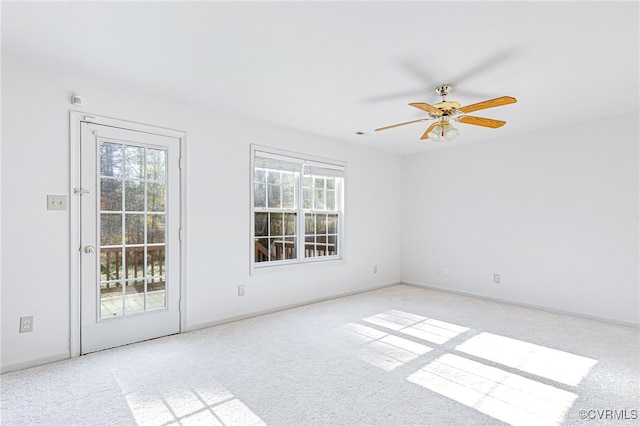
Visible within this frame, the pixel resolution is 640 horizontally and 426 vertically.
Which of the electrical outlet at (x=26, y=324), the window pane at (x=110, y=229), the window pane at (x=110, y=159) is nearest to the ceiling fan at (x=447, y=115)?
the window pane at (x=110, y=159)

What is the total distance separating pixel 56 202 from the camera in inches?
112

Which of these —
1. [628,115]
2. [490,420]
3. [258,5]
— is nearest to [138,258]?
[258,5]

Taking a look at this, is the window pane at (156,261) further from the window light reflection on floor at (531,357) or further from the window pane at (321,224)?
the window light reflection on floor at (531,357)

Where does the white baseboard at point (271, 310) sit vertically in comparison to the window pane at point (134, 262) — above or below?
below

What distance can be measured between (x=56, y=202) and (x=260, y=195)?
2080 millimetres

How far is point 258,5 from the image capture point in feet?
6.47

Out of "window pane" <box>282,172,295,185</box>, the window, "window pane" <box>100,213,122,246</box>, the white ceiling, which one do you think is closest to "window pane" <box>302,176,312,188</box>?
the window

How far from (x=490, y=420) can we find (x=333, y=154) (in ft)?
12.5

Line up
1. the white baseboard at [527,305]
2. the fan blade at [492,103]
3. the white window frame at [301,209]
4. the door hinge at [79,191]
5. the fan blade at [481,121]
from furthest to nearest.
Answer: the white window frame at [301,209], the white baseboard at [527,305], the fan blade at [481,121], the door hinge at [79,191], the fan blade at [492,103]

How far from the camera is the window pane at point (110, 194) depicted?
3.10m

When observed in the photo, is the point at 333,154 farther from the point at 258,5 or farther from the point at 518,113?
the point at 258,5

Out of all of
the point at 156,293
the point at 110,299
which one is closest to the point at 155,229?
the point at 156,293

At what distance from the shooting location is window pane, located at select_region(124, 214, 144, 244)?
10.6 feet

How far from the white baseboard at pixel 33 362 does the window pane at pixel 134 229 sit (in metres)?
1.04
